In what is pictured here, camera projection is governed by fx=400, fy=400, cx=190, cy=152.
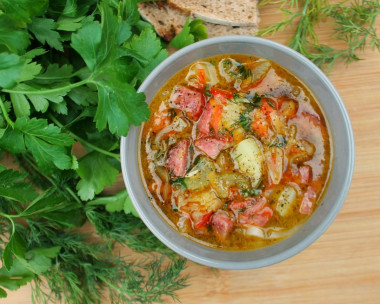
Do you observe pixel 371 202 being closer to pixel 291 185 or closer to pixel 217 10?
pixel 291 185

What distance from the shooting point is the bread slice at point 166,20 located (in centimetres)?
263

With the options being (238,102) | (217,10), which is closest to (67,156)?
(238,102)

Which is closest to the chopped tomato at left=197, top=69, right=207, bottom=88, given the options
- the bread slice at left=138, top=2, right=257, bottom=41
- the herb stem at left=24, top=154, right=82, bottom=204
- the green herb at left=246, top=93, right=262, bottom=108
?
the green herb at left=246, top=93, right=262, bottom=108

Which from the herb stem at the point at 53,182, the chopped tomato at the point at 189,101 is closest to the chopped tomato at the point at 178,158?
the chopped tomato at the point at 189,101

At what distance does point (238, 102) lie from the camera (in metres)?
2.23

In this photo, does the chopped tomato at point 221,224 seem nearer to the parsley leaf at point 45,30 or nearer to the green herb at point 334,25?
the green herb at point 334,25

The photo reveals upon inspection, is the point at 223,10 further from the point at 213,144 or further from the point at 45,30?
the point at 45,30

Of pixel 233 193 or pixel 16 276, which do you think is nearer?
pixel 233 193

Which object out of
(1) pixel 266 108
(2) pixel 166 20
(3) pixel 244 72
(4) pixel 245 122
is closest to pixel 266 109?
(1) pixel 266 108

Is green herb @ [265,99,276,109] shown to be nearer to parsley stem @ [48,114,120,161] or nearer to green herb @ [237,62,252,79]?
Result: green herb @ [237,62,252,79]

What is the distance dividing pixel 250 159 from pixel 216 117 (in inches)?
11.8

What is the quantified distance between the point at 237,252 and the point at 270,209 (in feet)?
1.00

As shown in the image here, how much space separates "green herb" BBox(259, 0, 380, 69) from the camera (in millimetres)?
2574

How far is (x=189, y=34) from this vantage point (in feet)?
7.83
